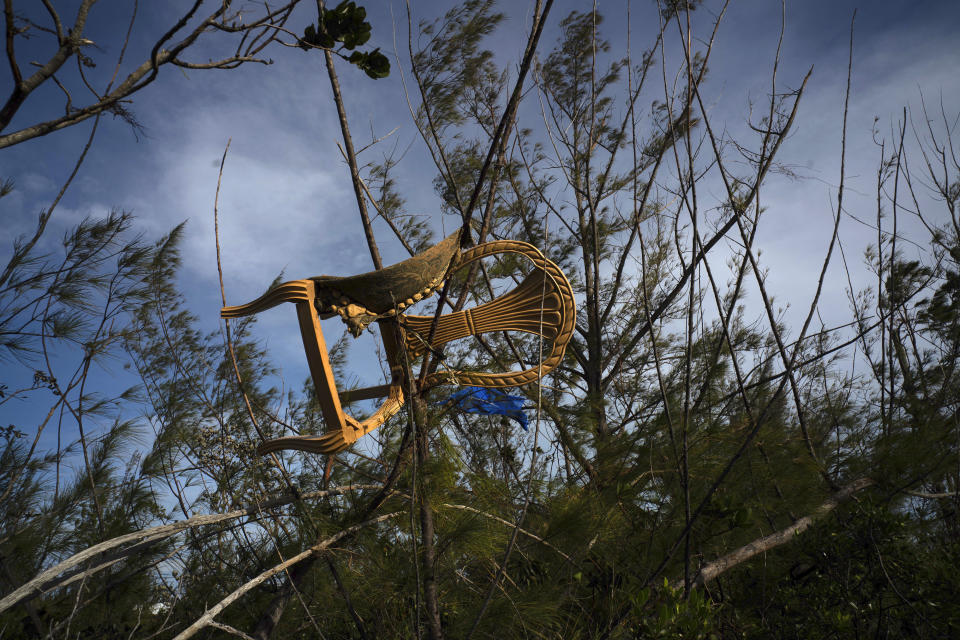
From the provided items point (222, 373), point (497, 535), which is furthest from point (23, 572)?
point (497, 535)

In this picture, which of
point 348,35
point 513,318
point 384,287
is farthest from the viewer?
point 513,318

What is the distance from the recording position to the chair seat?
1.43 meters

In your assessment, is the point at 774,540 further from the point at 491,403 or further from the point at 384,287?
the point at 384,287

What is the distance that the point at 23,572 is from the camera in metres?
2.47

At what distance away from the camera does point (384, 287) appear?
1.45 meters

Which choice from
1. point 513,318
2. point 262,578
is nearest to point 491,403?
point 513,318

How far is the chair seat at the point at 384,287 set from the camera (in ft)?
4.71

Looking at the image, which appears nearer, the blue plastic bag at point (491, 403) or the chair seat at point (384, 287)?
the chair seat at point (384, 287)

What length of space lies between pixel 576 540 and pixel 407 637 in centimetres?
48

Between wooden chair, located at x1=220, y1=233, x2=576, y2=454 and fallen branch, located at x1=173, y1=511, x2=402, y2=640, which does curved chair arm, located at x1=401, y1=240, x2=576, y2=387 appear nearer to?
wooden chair, located at x1=220, y1=233, x2=576, y2=454

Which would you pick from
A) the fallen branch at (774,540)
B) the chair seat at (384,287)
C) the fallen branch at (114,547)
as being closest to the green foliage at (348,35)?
the chair seat at (384,287)

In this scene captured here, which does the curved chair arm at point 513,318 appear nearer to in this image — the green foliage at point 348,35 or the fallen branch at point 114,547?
the fallen branch at point 114,547

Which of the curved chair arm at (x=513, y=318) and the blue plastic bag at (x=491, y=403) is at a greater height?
the curved chair arm at (x=513, y=318)

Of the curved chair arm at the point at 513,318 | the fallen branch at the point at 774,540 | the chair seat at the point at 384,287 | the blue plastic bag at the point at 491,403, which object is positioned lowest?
the fallen branch at the point at 774,540
